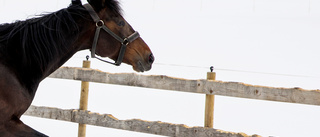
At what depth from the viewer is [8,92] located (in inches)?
96.0

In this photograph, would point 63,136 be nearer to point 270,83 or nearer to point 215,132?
point 215,132

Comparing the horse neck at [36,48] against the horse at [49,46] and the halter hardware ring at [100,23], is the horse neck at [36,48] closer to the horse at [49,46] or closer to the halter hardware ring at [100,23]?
the horse at [49,46]

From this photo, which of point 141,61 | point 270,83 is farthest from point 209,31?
point 141,61

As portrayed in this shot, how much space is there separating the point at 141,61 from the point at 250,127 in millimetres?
3459

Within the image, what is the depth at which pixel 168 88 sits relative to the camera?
14.3 feet

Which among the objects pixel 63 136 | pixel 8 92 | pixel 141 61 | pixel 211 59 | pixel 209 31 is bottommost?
pixel 63 136

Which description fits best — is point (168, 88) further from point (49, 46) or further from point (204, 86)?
point (49, 46)

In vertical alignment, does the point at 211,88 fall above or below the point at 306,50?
below

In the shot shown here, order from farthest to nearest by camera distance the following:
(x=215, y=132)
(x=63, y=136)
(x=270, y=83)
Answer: (x=270, y=83)
(x=63, y=136)
(x=215, y=132)

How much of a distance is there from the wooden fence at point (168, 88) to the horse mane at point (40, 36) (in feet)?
5.68

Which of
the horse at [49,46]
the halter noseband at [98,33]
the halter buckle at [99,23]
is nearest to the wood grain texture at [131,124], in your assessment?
the horse at [49,46]

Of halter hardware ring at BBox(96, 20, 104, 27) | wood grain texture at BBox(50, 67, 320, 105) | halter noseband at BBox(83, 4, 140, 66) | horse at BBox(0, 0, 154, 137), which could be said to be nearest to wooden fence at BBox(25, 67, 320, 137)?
wood grain texture at BBox(50, 67, 320, 105)

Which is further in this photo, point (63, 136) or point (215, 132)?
point (63, 136)

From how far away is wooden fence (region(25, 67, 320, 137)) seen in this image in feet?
13.0
